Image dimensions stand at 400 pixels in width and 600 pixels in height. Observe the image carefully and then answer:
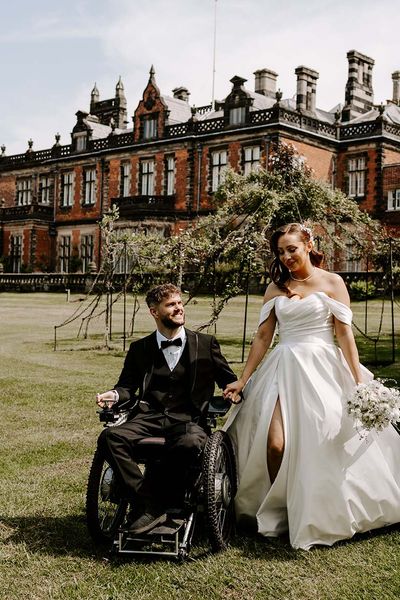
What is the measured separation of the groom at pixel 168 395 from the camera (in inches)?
189

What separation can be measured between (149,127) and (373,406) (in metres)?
38.8

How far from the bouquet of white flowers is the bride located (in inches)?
6.0

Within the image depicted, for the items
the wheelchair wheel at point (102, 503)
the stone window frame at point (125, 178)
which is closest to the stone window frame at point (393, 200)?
the stone window frame at point (125, 178)

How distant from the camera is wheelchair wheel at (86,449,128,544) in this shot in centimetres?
471

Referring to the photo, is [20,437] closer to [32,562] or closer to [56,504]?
[56,504]

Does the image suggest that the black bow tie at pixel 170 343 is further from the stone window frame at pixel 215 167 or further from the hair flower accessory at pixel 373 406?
the stone window frame at pixel 215 167

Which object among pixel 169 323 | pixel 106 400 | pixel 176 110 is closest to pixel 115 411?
pixel 106 400

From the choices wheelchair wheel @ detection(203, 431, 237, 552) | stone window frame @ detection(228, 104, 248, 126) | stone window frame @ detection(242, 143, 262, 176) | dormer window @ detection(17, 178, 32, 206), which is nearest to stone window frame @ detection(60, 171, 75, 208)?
dormer window @ detection(17, 178, 32, 206)

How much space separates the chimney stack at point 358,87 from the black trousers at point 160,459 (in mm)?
38239

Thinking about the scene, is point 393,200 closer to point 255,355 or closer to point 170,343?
point 255,355

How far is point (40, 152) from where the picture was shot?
160 ft

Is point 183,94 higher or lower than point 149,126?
higher

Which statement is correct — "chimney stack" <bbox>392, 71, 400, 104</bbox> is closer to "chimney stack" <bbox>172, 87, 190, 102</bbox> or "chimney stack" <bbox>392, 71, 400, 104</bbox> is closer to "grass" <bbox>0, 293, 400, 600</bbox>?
"chimney stack" <bbox>172, 87, 190, 102</bbox>

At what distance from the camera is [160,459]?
16.1ft
